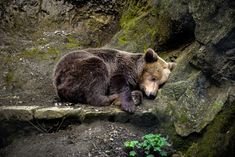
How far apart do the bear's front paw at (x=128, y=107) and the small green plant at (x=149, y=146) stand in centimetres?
46

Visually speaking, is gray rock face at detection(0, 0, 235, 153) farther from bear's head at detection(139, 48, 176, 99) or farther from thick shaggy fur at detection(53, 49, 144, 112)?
thick shaggy fur at detection(53, 49, 144, 112)

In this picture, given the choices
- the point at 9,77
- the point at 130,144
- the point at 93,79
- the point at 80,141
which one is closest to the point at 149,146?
the point at 130,144

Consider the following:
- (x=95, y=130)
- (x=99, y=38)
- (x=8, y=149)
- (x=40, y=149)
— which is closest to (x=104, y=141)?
(x=95, y=130)

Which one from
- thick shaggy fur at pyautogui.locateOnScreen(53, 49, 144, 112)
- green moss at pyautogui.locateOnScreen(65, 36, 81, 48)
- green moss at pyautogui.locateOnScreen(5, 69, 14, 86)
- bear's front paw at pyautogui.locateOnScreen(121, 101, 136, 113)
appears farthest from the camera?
green moss at pyautogui.locateOnScreen(65, 36, 81, 48)

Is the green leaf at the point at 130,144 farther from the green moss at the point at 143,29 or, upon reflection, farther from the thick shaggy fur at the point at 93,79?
the green moss at the point at 143,29

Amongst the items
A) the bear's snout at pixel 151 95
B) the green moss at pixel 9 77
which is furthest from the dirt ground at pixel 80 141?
the green moss at pixel 9 77

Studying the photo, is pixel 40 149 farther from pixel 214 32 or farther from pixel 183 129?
pixel 214 32

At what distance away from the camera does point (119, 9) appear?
984 centimetres

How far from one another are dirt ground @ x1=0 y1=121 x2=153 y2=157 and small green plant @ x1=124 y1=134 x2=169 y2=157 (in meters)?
0.13

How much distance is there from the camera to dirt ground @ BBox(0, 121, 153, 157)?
6.81 metres

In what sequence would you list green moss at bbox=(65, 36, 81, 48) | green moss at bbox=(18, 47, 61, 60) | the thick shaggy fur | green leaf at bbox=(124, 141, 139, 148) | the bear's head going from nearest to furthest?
green leaf at bbox=(124, 141, 139, 148)
the thick shaggy fur
the bear's head
green moss at bbox=(18, 47, 61, 60)
green moss at bbox=(65, 36, 81, 48)

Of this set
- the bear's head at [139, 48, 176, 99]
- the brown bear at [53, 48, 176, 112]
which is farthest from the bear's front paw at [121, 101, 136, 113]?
the bear's head at [139, 48, 176, 99]

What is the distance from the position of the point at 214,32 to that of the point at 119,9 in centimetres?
290

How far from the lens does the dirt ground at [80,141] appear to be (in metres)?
6.81
